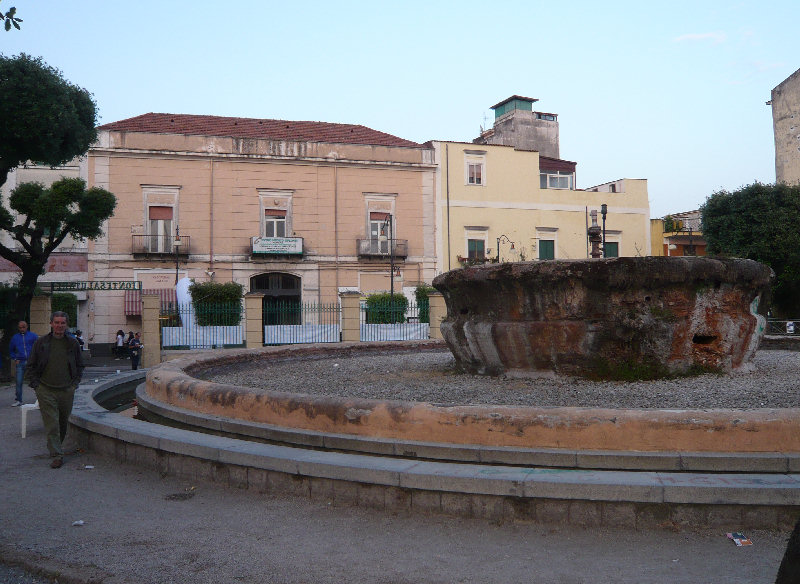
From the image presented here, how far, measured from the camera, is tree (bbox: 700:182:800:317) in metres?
27.1

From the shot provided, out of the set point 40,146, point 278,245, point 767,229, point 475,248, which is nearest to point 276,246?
point 278,245

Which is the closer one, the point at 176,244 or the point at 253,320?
the point at 253,320

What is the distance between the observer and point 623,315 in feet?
23.2

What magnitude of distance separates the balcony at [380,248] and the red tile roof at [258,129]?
4173mm

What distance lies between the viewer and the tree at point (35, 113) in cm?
1508

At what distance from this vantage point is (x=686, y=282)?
7105 millimetres

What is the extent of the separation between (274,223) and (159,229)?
4.46m

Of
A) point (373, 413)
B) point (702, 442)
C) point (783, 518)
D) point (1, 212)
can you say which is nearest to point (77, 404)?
point (373, 413)

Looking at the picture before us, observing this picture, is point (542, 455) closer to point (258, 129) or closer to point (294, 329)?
point (294, 329)

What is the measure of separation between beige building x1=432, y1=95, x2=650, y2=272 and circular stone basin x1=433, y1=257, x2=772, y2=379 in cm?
2371

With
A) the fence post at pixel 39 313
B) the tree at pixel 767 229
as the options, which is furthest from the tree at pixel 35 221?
the tree at pixel 767 229

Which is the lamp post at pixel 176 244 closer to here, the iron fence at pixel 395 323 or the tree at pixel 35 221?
the iron fence at pixel 395 323

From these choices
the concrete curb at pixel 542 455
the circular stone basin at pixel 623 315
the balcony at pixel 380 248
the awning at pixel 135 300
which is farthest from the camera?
the balcony at pixel 380 248

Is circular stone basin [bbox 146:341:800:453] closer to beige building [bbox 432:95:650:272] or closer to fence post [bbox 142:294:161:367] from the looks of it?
fence post [bbox 142:294:161:367]
